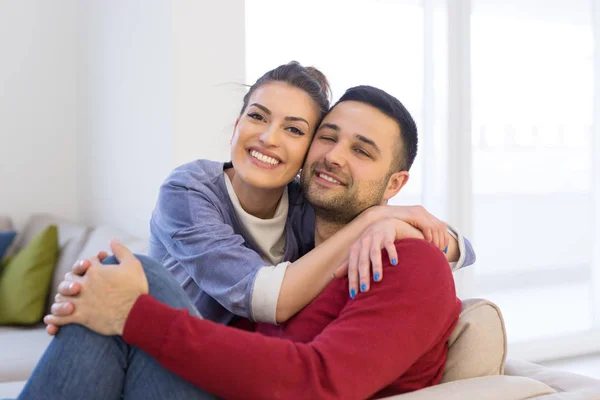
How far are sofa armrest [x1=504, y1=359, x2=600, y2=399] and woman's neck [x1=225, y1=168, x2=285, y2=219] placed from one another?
0.72m

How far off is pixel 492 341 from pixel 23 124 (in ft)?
10.9

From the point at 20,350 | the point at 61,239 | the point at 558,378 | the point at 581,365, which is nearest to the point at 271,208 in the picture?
the point at 558,378

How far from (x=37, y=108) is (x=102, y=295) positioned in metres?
3.17

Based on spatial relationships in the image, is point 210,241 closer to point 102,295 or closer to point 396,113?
point 102,295

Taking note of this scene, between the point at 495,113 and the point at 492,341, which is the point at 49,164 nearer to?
the point at 495,113

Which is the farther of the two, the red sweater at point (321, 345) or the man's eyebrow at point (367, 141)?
the man's eyebrow at point (367, 141)

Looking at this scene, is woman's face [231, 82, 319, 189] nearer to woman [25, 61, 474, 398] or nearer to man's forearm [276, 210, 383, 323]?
woman [25, 61, 474, 398]

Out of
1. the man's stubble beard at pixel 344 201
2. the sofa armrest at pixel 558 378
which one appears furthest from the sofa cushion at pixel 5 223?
the sofa armrest at pixel 558 378

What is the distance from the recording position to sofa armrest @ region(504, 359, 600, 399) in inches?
57.8

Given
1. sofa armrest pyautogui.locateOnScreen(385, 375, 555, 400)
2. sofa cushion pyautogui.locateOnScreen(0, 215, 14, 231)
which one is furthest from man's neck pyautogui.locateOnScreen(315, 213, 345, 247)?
sofa cushion pyautogui.locateOnScreen(0, 215, 14, 231)

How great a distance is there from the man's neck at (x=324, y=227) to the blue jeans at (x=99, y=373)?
0.58m

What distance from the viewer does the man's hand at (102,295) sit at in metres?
1.28

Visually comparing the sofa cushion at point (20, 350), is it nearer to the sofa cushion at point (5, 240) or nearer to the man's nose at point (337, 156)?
the sofa cushion at point (5, 240)

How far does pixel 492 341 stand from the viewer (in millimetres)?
1551
